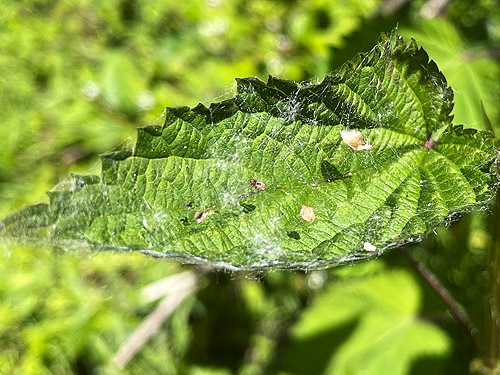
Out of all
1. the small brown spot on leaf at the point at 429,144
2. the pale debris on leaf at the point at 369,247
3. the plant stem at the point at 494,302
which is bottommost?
the plant stem at the point at 494,302

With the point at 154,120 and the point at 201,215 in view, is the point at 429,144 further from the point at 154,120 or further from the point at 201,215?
the point at 154,120

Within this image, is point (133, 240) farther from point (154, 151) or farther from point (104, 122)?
point (104, 122)

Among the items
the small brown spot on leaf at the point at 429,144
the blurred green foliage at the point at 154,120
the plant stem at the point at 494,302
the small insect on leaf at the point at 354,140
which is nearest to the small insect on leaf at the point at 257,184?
the small insect on leaf at the point at 354,140

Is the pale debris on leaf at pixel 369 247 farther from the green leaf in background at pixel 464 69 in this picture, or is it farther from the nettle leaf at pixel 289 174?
the green leaf in background at pixel 464 69

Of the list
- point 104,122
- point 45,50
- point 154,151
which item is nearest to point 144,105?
point 104,122

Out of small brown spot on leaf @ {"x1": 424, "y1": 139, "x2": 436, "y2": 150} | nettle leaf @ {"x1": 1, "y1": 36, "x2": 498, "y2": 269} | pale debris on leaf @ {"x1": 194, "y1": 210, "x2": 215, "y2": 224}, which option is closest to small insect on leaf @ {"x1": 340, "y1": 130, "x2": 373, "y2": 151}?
nettle leaf @ {"x1": 1, "y1": 36, "x2": 498, "y2": 269}

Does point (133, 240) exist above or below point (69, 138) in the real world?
below

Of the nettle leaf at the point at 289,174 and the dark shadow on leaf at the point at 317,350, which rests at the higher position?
the nettle leaf at the point at 289,174
